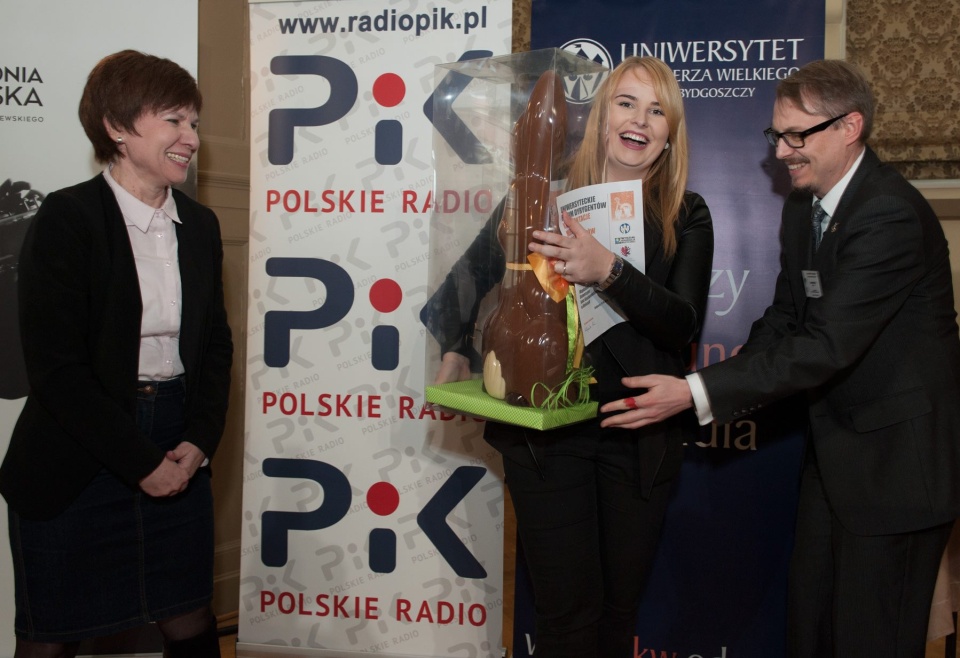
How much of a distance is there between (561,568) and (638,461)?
289 mm

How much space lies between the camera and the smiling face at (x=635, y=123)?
5.49 ft

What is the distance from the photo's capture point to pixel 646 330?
1.64m

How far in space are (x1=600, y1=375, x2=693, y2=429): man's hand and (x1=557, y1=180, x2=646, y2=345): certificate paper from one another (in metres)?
0.14

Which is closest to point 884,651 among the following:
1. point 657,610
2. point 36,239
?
point 657,610

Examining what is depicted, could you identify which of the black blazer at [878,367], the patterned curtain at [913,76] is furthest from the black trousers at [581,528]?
the patterned curtain at [913,76]

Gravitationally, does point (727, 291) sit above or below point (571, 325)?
above

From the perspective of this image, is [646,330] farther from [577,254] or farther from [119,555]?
[119,555]

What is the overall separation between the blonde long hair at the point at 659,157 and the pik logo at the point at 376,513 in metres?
1.12

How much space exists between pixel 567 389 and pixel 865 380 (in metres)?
0.66

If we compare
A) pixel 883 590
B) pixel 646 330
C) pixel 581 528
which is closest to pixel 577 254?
pixel 646 330

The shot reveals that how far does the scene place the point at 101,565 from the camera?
1.72m

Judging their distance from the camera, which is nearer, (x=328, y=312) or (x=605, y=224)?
(x=605, y=224)

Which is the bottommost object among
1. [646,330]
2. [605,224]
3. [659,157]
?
[646,330]

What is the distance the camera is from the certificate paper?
1562mm
